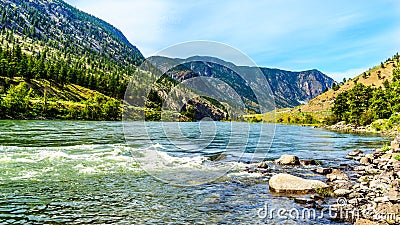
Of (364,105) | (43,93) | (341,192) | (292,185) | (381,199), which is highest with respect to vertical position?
(43,93)

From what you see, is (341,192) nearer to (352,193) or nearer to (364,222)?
(352,193)

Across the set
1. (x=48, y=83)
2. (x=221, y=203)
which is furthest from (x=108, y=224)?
(x=48, y=83)

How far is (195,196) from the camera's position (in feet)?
50.1

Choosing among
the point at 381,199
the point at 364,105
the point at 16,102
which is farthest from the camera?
the point at 16,102

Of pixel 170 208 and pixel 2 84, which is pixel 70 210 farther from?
pixel 2 84

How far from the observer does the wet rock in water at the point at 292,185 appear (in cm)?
1596

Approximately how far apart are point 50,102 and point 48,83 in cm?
3188
